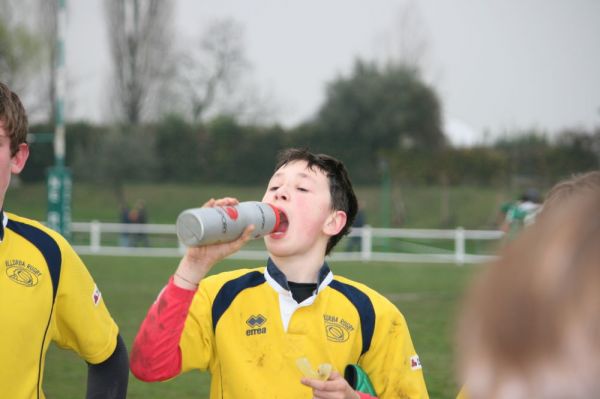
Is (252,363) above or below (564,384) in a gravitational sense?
below

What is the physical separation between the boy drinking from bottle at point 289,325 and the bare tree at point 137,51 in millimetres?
42940

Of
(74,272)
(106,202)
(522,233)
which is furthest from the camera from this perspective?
(106,202)

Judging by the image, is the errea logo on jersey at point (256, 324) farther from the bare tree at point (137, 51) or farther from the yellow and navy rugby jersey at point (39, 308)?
the bare tree at point (137, 51)

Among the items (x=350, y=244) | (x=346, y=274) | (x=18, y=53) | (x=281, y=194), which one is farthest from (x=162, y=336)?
(x=18, y=53)

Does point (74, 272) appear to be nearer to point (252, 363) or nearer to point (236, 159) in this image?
point (252, 363)

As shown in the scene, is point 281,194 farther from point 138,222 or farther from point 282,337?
point 138,222

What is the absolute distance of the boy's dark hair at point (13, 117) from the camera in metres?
2.44

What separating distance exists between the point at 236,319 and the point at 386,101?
38.0 metres

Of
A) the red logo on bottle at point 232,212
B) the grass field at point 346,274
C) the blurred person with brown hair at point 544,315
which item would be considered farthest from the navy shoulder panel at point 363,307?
the blurred person with brown hair at point 544,315

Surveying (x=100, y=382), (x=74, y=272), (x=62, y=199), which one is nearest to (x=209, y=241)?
(x=74, y=272)

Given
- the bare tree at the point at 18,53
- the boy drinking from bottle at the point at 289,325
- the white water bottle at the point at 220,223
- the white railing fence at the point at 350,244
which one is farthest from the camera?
the bare tree at the point at 18,53

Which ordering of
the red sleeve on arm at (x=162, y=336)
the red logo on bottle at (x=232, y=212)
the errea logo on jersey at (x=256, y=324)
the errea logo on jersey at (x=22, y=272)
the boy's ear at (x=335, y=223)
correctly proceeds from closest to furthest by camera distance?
the red logo on bottle at (x=232, y=212) → the errea logo on jersey at (x=22, y=272) → the red sleeve on arm at (x=162, y=336) → the errea logo on jersey at (x=256, y=324) → the boy's ear at (x=335, y=223)

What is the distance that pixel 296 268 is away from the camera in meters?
2.99

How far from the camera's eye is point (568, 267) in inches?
32.9
